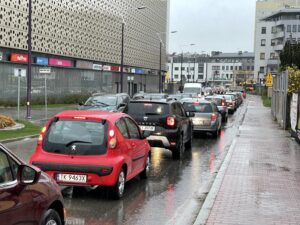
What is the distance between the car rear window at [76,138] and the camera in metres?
8.34

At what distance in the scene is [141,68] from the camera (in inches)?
3189

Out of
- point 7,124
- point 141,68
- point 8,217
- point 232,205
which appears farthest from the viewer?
point 141,68

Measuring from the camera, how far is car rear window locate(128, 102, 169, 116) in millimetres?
13422

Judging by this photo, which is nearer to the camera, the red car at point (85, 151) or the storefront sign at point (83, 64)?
the red car at point (85, 151)

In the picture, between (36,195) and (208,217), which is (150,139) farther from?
(36,195)

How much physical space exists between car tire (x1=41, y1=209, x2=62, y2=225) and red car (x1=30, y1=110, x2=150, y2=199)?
9.65ft

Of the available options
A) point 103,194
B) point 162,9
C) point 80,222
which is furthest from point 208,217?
point 162,9

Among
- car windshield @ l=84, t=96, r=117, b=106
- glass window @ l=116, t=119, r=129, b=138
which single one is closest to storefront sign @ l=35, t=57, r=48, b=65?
car windshield @ l=84, t=96, r=117, b=106

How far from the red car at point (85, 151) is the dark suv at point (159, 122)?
4.39 meters

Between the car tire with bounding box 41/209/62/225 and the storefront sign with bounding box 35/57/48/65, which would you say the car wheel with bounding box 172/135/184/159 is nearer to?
the car tire with bounding box 41/209/62/225

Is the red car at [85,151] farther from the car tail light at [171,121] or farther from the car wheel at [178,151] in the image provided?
the car wheel at [178,151]

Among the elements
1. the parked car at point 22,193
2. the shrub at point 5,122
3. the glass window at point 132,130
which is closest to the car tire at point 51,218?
the parked car at point 22,193

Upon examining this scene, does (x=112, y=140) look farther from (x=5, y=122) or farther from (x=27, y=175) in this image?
(x=5, y=122)

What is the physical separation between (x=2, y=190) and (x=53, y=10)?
46218 mm
